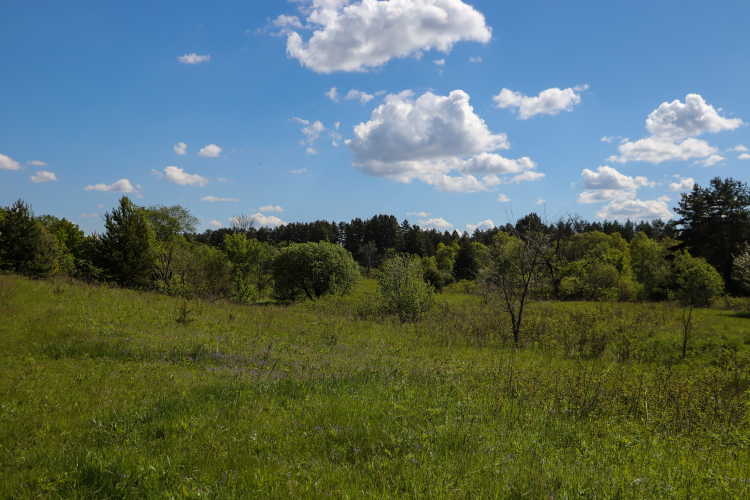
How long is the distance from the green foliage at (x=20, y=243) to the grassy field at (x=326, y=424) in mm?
19718

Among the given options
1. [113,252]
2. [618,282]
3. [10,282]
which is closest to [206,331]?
[10,282]

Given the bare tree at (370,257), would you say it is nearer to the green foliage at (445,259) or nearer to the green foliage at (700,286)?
the green foliage at (445,259)

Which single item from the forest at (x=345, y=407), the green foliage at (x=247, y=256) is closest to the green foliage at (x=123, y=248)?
the forest at (x=345, y=407)

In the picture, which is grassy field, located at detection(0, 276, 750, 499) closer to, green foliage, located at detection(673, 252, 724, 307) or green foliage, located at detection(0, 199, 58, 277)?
green foliage, located at detection(0, 199, 58, 277)

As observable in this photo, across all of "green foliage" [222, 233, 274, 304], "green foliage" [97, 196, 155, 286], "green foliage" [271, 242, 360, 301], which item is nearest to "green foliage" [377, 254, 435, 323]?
"green foliage" [271, 242, 360, 301]

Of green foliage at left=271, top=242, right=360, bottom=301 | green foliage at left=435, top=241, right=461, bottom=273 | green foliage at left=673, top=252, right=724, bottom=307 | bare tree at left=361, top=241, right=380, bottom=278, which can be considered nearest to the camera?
green foliage at left=673, top=252, right=724, bottom=307

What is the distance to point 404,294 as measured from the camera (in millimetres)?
21484

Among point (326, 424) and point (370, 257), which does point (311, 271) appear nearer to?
point (326, 424)

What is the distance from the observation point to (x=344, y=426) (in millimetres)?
4867

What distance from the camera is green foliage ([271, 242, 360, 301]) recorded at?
38469 mm

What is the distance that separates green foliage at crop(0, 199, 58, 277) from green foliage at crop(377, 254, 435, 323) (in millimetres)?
24414

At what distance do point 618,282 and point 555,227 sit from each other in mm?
31473

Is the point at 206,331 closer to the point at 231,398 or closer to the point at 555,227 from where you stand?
the point at 231,398

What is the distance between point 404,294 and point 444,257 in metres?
65.4
